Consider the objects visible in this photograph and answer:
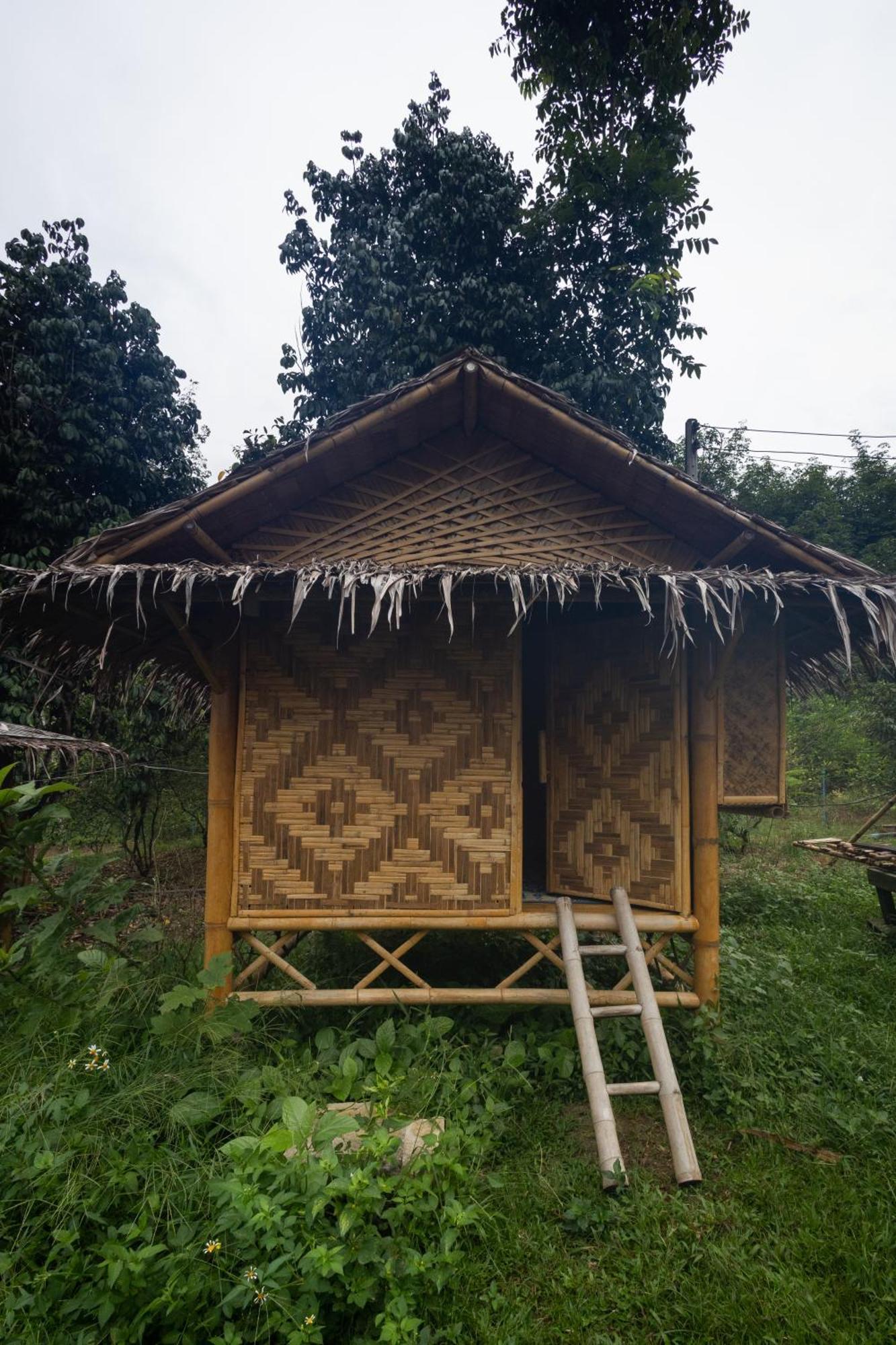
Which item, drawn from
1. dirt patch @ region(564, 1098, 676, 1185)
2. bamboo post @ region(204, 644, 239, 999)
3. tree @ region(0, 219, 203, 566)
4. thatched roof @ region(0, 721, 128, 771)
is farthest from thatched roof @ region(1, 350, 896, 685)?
tree @ region(0, 219, 203, 566)

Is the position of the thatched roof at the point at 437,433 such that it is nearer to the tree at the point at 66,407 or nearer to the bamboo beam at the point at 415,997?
the bamboo beam at the point at 415,997

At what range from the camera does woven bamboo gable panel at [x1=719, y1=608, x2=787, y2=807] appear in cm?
373

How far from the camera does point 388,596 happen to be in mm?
3400

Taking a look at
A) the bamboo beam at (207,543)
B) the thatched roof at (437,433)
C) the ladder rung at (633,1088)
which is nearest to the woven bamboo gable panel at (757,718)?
the thatched roof at (437,433)

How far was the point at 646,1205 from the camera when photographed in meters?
2.55

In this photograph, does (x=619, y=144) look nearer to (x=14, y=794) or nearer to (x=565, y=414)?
(x=565, y=414)

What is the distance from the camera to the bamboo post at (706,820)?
3.62m

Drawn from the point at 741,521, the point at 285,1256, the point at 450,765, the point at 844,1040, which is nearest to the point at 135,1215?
the point at 285,1256

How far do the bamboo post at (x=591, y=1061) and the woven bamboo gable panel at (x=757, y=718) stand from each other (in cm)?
119

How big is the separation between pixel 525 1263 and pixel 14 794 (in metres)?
2.71

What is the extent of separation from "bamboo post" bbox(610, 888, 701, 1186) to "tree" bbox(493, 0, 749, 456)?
7808mm

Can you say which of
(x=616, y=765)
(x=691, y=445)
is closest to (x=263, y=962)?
(x=616, y=765)

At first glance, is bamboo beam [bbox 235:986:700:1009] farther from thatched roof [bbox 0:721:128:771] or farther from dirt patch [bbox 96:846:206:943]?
dirt patch [bbox 96:846:206:943]

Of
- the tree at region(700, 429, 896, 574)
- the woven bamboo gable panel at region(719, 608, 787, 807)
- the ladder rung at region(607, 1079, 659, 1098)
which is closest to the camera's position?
the ladder rung at region(607, 1079, 659, 1098)
